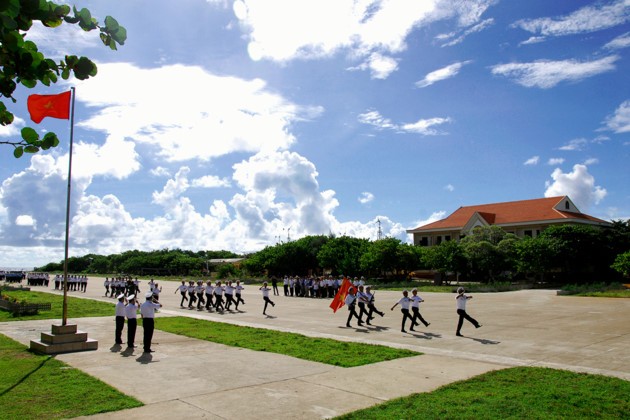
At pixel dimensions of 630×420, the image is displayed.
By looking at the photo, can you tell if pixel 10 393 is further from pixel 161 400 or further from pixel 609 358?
pixel 609 358

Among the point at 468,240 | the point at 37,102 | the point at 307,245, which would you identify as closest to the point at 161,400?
the point at 37,102

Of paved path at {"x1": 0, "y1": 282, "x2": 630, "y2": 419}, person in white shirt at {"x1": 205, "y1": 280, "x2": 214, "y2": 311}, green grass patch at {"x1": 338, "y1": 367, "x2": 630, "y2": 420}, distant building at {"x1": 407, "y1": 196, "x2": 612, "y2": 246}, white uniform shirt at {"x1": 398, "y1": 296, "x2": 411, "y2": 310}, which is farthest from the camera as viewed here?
distant building at {"x1": 407, "y1": 196, "x2": 612, "y2": 246}

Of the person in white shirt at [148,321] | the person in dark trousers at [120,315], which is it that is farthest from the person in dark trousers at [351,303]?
the person in dark trousers at [120,315]

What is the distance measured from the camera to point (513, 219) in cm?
6931

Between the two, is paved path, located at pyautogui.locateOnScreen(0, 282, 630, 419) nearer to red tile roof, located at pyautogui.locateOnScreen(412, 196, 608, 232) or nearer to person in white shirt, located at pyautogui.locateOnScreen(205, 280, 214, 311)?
person in white shirt, located at pyautogui.locateOnScreen(205, 280, 214, 311)

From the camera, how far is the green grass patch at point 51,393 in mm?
7750

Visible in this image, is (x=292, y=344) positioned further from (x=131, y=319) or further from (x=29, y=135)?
(x=29, y=135)

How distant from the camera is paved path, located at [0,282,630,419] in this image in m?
8.39

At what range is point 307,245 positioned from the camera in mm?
72938

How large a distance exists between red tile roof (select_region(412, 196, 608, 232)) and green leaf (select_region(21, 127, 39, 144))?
2685 inches

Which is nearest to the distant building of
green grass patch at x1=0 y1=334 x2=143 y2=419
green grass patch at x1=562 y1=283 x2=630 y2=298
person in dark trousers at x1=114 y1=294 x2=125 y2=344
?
green grass patch at x1=562 y1=283 x2=630 y2=298

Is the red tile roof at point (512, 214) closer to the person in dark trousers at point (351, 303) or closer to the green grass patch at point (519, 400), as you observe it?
the person in dark trousers at point (351, 303)

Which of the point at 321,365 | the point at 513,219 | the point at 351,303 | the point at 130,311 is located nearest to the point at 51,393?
the point at 130,311

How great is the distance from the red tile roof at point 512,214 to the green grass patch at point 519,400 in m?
59.9
